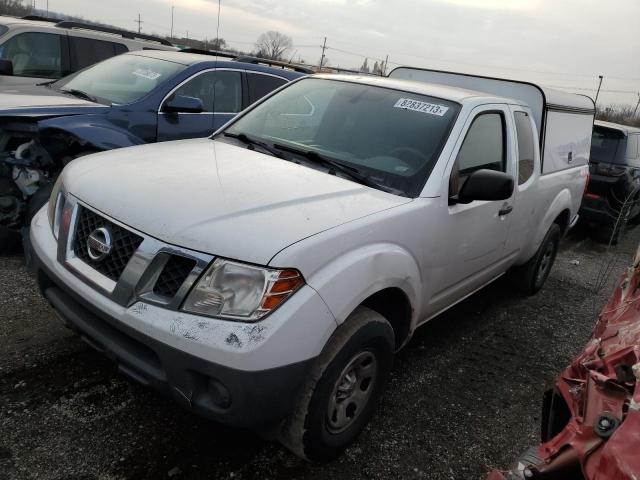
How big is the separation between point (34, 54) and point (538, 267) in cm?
678

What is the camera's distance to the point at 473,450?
3.00 metres

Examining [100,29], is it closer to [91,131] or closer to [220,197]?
[91,131]

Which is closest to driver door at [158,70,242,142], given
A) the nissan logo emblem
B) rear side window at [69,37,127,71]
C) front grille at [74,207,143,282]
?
rear side window at [69,37,127,71]

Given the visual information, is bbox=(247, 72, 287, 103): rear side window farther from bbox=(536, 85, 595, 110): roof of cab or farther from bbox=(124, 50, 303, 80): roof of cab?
bbox=(536, 85, 595, 110): roof of cab

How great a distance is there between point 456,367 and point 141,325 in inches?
96.7

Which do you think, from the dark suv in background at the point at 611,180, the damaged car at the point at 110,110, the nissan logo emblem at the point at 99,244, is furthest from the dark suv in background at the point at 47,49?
the dark suv in background at the point at 611,180

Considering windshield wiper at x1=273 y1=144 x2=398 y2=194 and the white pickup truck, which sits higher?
windshield wiper at x1=273 y1=144 x2=398 y2=194

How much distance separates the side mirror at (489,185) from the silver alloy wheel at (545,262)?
2512mm

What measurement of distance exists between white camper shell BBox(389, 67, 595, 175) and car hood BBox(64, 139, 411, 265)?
2.49 metres

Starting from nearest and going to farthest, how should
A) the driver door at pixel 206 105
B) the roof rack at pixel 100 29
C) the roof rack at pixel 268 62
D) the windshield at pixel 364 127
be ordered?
the windshield at pixel 364 127 < the driver door at pixel 206 105 < the roof rack at pixel 268 62 < the roof rack at pixel 100 29

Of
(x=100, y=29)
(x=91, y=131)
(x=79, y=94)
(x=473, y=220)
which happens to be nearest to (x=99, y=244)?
(x=473, y=220)

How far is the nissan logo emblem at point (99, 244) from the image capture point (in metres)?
2.38

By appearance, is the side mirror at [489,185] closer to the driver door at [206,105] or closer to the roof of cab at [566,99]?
the roof of cab at [566,99]

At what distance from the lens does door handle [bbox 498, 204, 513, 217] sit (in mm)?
3746
